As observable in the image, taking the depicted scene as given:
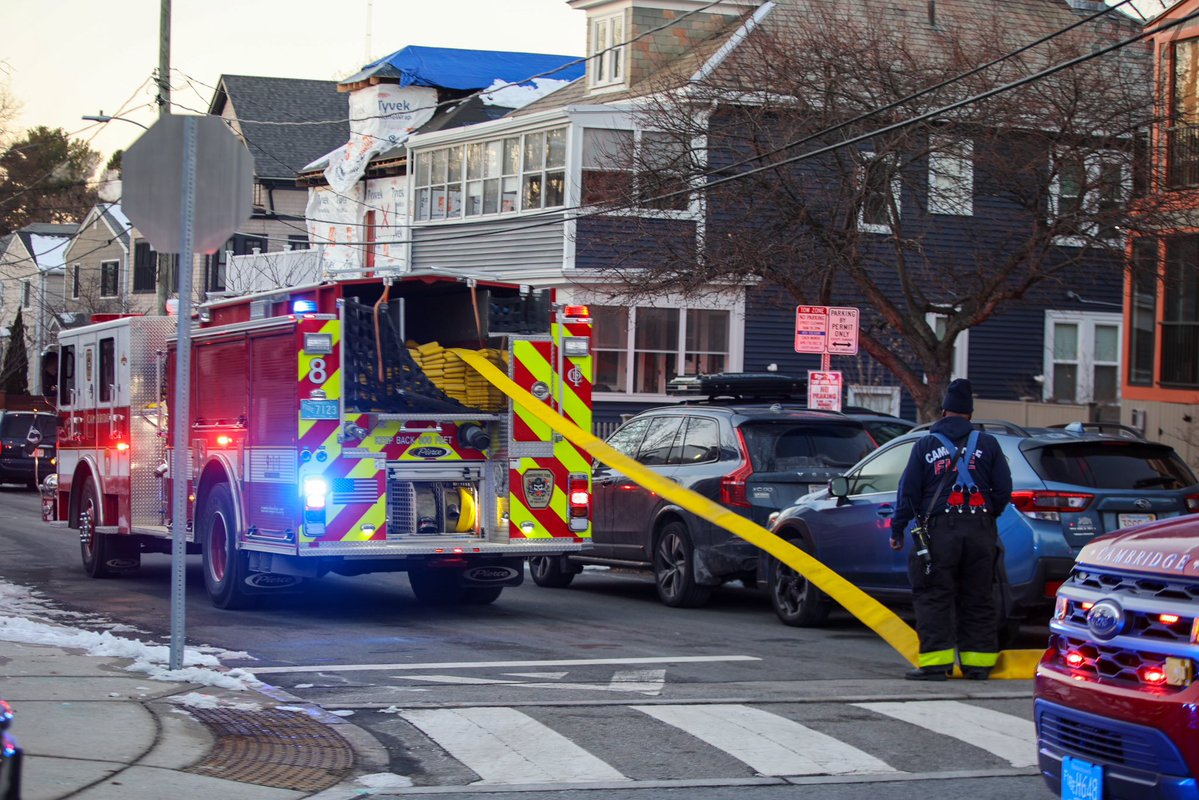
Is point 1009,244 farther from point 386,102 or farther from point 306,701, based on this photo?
point 386,102

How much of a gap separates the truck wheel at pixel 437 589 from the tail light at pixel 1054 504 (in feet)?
18.2

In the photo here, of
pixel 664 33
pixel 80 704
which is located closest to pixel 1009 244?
pixel 664 33

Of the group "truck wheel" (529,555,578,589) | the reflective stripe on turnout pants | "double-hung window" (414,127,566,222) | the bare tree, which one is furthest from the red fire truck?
"double-hung window" (414,127,566,222)

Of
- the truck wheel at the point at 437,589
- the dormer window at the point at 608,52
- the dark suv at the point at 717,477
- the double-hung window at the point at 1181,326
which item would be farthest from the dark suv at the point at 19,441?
the double-hung window at the point at 1181,326

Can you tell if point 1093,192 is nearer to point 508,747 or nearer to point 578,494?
point 578,494

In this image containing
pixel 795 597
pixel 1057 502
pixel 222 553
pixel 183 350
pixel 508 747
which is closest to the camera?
pixel 508 747

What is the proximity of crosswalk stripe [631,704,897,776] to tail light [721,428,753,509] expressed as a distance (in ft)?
16.5

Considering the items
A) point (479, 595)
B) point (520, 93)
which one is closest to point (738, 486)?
point (479, 595)

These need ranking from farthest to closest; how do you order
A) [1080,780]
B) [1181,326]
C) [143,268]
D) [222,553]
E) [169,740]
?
[143,268], [1181,326], [222,553], [169,740], [1080,780]

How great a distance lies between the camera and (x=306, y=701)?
8.85 m

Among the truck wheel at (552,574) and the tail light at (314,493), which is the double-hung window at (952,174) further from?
the tail light at (314,493)

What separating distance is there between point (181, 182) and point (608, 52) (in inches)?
904

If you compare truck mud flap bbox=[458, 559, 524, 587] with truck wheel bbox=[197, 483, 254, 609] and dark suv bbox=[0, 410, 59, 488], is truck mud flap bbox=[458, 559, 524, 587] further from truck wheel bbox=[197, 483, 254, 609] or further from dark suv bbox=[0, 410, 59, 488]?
dark suv bbox=[0, 410, 59, 488]

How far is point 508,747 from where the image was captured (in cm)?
766
